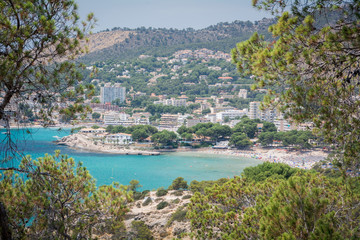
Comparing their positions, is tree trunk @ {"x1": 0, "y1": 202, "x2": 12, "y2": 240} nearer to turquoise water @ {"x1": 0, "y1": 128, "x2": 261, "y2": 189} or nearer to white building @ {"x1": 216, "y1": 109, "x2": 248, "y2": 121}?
turquoise water @ {"x1": 0, "y1": 128, "x2": 261, "y2": 189}

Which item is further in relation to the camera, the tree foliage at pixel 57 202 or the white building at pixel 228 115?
the white building at pixel 228 115

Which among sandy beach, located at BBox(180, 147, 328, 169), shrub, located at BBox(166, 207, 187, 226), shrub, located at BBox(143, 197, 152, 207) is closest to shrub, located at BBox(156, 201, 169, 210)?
shrub, located at BBox(143, 197, 152, 207)

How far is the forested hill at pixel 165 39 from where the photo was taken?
14012 cm

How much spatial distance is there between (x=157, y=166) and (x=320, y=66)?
103 ft

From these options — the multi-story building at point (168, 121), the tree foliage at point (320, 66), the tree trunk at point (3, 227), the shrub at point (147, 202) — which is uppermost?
the tree foliage at point (320, 66)

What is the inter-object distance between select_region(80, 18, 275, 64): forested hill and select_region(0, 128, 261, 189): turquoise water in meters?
100

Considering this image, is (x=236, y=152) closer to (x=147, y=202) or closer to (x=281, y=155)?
A: (x=281, y=155)

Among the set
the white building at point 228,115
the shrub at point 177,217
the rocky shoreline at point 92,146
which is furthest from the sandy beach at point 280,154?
the shrub at point 177,217

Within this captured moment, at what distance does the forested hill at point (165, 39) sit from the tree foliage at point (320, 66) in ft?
439

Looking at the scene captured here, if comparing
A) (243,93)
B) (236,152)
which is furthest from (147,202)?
(243,93)

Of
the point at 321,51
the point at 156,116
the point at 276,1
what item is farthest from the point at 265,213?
the point at 156,116

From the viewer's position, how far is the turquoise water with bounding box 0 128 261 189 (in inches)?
1118

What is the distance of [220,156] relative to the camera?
39.7 m

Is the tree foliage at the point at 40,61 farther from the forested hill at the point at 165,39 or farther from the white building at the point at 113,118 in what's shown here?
the forested hill at the point at 165,39
